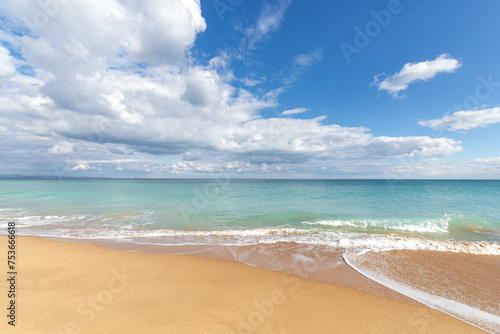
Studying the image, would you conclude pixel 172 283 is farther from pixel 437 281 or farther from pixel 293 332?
pixel 437 281

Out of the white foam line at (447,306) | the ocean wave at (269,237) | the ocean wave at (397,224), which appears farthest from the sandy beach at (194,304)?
the ocean wave at (397,224)

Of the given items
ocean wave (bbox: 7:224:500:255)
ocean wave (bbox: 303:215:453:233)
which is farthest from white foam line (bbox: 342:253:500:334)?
ocean wave (bbox: 303:215:453:233)

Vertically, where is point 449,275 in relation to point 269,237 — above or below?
above

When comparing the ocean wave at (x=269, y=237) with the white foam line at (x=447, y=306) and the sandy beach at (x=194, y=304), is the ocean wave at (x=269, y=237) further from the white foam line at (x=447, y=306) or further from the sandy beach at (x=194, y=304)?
the sandy beach at (x=194, y=304)

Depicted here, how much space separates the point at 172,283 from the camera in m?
5.64

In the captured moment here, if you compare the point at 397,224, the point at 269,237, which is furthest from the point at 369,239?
the point at 397,224

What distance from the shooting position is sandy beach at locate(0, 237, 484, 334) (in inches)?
158

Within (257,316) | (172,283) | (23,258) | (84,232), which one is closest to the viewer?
(257,316)

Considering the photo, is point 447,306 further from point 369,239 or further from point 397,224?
point 397,224

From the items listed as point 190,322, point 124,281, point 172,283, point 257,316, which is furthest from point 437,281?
point 124,281

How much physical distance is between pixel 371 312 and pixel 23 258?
1159 cm

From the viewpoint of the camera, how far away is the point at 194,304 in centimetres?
465

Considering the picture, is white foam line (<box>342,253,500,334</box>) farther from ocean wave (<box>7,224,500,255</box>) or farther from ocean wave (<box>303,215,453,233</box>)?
ocean wave (<box>303,215,453,233</box>)

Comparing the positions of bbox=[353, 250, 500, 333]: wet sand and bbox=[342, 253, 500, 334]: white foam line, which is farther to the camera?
bbox=[353, 250, 500, 333]: wet sand
